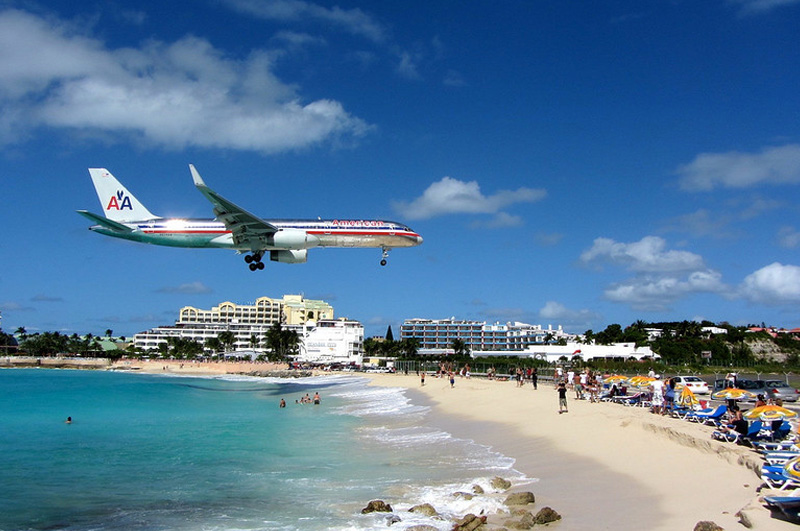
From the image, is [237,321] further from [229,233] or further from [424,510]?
[424,510]

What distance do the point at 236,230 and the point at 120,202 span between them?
826 cm

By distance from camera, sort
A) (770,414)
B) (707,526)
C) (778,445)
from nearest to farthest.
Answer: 1. (707,526)
2. (778,445)
3. (770,414)

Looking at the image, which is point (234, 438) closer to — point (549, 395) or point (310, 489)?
point (310, 489)

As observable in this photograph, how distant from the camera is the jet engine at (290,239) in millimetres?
35625

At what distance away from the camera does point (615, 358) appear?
83.2 meters

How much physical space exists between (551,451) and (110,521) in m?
13.2

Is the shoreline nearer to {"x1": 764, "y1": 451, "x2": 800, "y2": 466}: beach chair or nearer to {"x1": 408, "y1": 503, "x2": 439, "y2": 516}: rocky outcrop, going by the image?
{"x1": 764, "y1": 451, "x2": 800, "y2": 466}: beach chair

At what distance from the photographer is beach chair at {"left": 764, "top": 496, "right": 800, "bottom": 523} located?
957 centimetres

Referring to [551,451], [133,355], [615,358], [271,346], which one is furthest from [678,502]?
[133,355]

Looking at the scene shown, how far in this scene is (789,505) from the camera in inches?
381

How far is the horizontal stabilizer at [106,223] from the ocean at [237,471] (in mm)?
11635

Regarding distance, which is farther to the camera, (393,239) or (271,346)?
(271,346)

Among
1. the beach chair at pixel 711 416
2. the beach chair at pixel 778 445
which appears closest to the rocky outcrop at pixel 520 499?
the beach chair at pixel 778 445

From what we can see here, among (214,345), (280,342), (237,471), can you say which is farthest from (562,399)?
(214,345)
